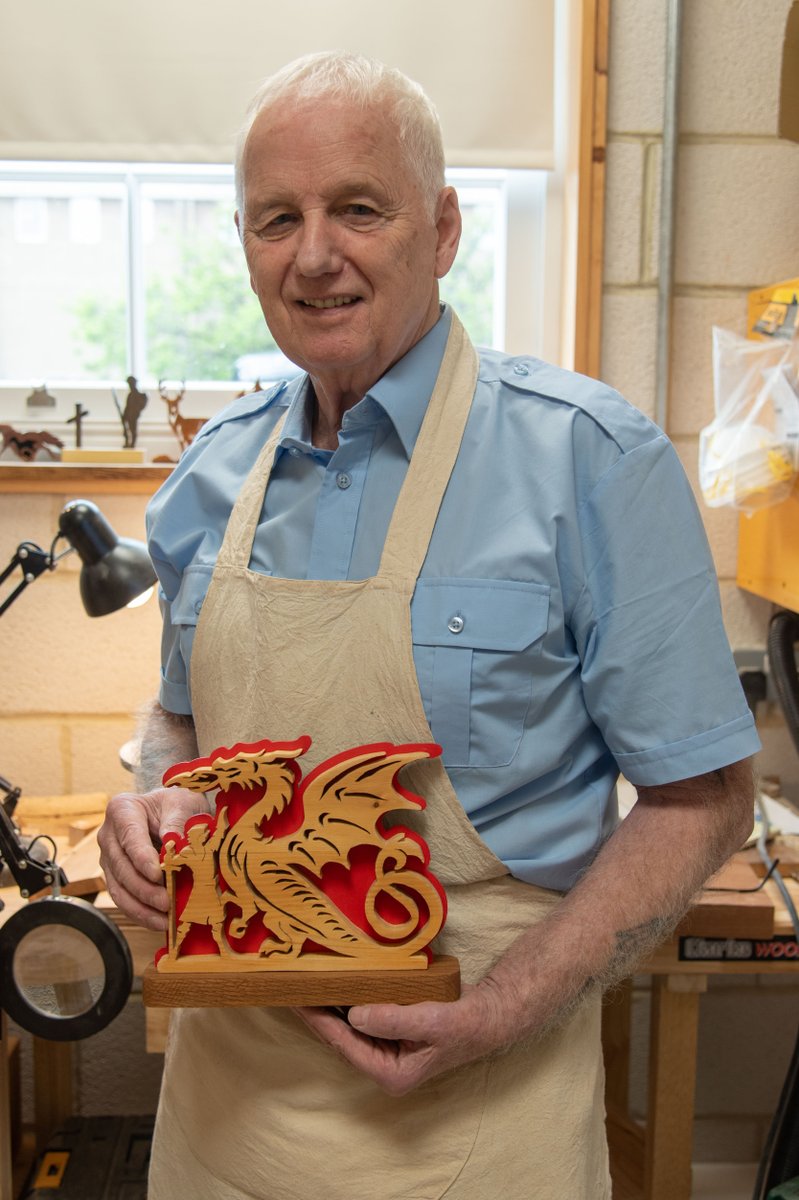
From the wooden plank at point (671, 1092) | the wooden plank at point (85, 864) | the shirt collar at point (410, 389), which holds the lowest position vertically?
the wooden plank at point (671, 1092)

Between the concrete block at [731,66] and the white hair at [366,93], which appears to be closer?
the white hair at [366,93]

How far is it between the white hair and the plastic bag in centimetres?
87

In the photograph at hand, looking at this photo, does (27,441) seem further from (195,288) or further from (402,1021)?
(402,1021)

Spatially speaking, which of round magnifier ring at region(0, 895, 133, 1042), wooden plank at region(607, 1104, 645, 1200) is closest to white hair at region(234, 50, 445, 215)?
round magnifier ring at region(0, 895, 133, 1042)

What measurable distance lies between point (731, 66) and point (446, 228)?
1.16m

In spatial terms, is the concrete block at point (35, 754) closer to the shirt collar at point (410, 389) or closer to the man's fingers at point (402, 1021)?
the shirt collar at point (410, 389)

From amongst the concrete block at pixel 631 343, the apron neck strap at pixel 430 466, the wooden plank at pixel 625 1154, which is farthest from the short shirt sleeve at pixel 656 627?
the wooden plank at pixel 625 1154

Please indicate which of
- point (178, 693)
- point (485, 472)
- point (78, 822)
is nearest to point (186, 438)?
point (78, 822)

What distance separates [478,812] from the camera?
100 centimetres

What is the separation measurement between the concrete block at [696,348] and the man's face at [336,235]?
1051 mm

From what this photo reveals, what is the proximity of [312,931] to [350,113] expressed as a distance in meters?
0.68

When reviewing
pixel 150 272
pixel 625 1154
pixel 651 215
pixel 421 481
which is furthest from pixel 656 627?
pixel 150 272

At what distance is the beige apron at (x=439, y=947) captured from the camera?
1000mm

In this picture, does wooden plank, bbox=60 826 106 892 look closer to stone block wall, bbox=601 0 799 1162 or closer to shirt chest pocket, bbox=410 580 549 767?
shirt chest pocket, bbox=410 580 549 767
